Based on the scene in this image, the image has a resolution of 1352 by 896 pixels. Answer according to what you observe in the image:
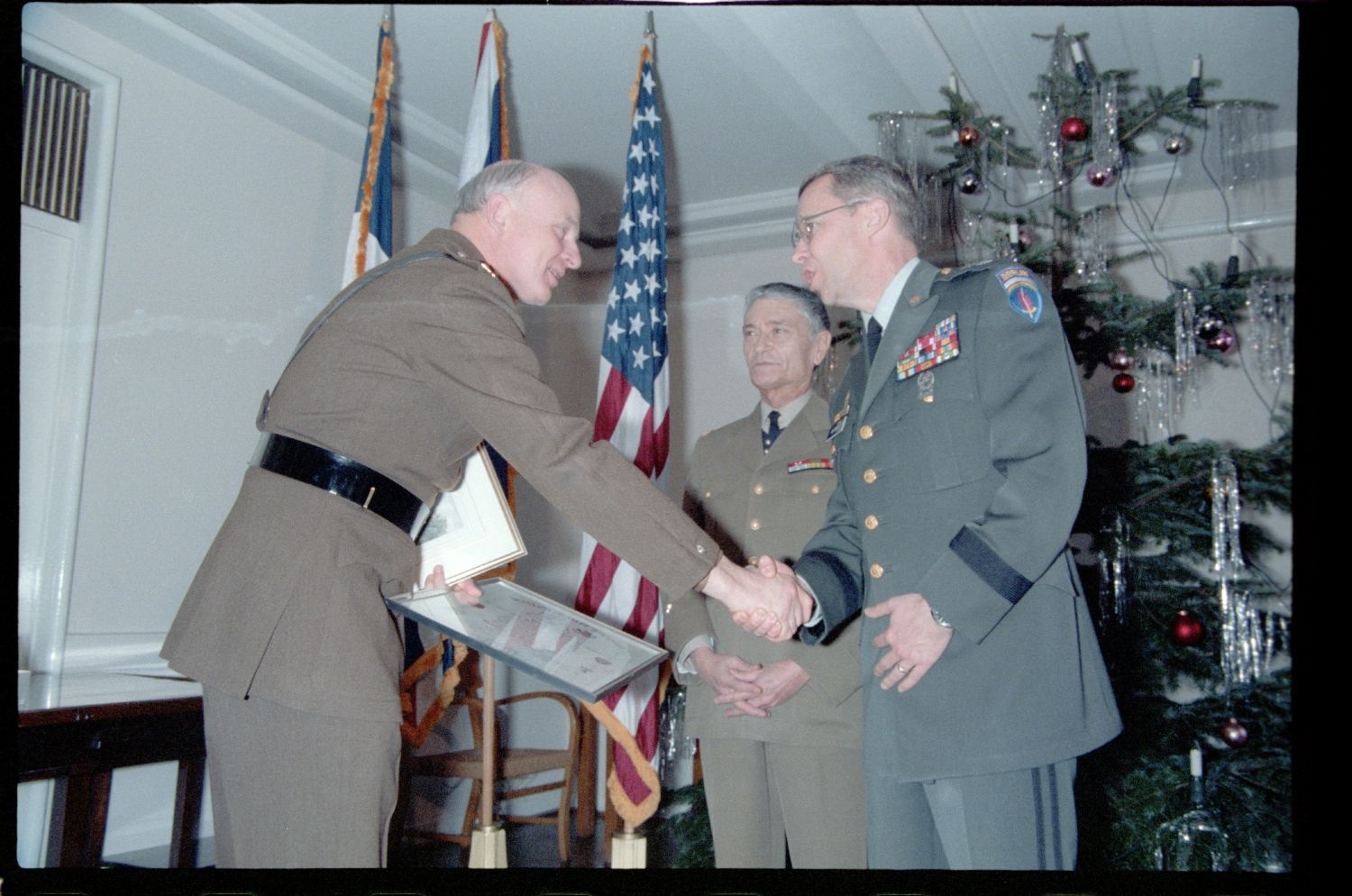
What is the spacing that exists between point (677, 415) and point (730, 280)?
2.12 ft

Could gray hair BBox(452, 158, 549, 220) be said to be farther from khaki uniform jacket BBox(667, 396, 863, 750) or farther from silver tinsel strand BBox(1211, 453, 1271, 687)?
silver tinsel strand BBox(1211, 453, 1271, 687)

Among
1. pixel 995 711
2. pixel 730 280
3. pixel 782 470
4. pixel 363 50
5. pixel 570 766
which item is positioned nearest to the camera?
pixel 995 711

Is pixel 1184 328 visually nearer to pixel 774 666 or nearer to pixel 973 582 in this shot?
pixel 774 666

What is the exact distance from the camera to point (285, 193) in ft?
10.4

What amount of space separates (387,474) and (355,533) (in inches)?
3.7

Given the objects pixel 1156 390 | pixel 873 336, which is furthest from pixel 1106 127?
pixel 873 336

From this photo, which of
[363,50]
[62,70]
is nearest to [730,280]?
[363,50]

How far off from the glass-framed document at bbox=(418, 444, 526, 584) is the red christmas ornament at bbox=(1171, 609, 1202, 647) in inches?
71.5

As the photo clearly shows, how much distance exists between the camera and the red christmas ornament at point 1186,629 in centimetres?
250

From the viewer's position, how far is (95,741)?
2.28 meters

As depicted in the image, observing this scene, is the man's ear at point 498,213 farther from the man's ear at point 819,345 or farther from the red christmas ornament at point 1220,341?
the red christmas ornament at point 1220,341

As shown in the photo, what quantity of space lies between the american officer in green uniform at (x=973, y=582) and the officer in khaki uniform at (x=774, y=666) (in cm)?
44

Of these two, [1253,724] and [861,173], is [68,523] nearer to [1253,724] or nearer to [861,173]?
[861,173]

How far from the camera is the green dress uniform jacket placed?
1.32 meters
